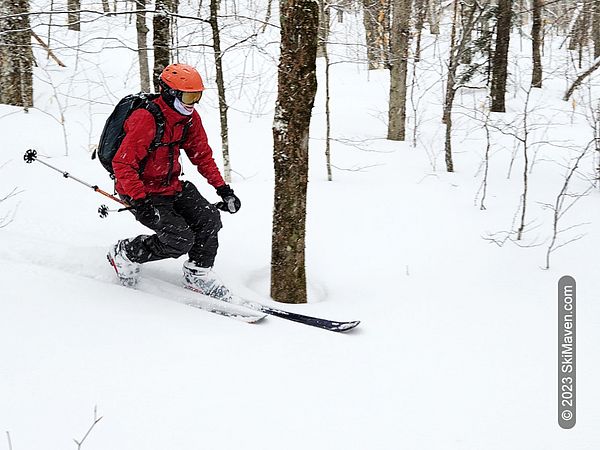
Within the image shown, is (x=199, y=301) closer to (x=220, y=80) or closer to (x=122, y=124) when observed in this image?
(x=122, y=124)

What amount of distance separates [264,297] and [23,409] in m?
2.41

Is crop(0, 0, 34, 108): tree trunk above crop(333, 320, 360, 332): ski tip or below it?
above

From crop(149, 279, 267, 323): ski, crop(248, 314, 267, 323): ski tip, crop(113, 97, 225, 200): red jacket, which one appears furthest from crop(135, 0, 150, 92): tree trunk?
crop(248, 314, 267, 323): ski tip

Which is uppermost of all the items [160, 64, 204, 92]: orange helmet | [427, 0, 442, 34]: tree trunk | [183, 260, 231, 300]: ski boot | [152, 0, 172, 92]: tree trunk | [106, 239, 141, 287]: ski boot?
[427, 0, 442, 34]: tree trunk

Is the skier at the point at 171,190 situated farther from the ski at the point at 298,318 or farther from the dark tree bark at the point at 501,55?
the dark tree bark at the point at 501,55

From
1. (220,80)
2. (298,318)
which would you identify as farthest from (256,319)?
(220,80)

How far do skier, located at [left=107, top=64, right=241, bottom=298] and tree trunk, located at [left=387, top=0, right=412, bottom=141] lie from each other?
575 cm

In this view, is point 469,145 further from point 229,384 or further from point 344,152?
point 229,384

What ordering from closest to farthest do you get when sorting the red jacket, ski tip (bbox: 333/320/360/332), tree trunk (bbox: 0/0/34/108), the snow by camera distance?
the snow → the red jacket → ski tip (bbox: 333/320/360/332) → tree trunk (bbox: 0/0/34/108)

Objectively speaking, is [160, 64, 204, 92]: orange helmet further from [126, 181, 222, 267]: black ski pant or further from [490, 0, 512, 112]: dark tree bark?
[490, 0, 512, 112]: dark tree bark

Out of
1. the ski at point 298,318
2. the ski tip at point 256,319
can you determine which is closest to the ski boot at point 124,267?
the ski at point 298,318

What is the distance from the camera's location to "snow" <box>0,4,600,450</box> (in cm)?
283

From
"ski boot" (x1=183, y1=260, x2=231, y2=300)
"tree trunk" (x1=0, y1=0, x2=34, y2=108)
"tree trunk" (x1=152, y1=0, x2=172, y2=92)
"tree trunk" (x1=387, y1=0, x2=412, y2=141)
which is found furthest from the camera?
"tree trunk" (x1=387, y1=0, x2=412, y2=141)

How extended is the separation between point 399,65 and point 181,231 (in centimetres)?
646
